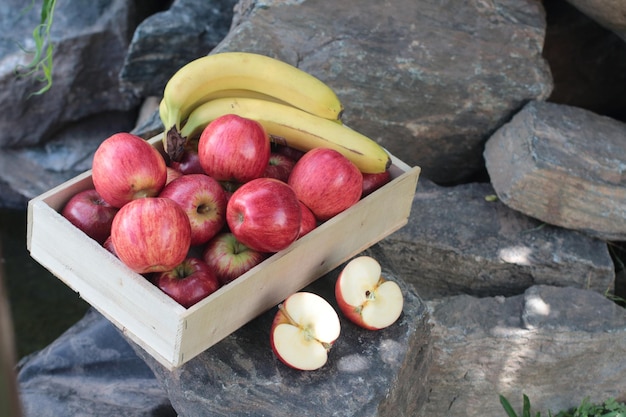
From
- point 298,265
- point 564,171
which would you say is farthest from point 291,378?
point 564,171

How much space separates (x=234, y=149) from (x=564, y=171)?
143 cm

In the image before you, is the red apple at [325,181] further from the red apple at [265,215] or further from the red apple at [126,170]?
the red apple at [126,170]

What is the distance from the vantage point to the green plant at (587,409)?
8.86 ft

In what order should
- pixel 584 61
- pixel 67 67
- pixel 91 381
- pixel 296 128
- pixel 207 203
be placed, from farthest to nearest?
pixel 67 67 < pixel 584 61 < pixel 91 381 < pixel 296 128 < pixel 207 203

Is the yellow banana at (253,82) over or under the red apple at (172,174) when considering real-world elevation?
over

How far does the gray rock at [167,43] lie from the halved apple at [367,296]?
6.72ft

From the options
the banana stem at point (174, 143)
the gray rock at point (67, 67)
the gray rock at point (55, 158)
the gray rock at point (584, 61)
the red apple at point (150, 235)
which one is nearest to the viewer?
the red apple at point (150, 235)

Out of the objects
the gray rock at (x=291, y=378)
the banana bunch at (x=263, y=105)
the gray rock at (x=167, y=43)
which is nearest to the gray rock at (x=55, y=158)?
the gray rock at (x=167, y=43)

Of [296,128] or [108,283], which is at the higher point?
[296,128]

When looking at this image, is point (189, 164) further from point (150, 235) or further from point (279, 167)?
point (150, 235)

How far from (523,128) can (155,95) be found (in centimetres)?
189

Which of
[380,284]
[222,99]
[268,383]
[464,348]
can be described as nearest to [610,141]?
[464,348]

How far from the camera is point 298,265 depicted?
78.4 inches

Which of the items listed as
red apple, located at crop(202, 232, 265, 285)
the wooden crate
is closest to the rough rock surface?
the wooden crate
